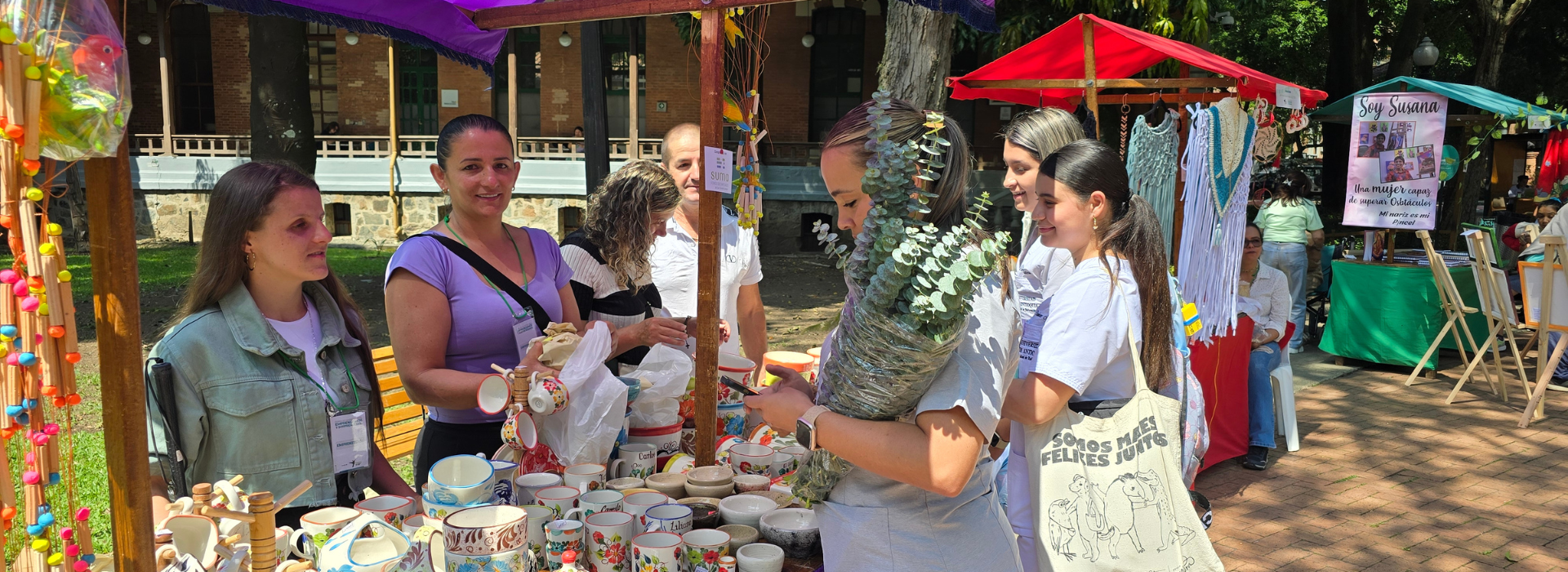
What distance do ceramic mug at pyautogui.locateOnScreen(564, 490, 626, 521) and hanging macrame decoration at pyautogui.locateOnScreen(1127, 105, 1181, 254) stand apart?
3366 mm

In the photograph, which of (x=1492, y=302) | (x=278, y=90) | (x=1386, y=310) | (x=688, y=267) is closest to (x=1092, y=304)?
(x=688, y=267)

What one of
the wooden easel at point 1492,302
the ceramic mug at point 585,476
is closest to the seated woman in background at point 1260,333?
the wooden easel at point 1492,302

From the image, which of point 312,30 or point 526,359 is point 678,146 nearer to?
point 526,359

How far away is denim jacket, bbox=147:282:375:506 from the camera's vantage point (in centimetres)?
192

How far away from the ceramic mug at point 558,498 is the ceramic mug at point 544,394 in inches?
6.9

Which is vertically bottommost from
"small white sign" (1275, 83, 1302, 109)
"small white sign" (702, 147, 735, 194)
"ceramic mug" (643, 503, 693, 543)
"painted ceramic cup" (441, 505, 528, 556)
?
"ceramic mug" (643, 503, 693, 543)

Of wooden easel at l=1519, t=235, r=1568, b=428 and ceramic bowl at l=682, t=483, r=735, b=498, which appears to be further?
wooden easel at l=1519, t=235, r=1568, b=428

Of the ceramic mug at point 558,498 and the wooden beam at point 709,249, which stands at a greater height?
the wooden beam at point 709,249

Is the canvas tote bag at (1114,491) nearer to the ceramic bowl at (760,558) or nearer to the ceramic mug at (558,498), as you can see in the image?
the ceramic bowl at (760,558)

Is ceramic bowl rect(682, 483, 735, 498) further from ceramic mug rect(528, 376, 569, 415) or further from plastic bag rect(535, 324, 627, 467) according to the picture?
ceramic mug rect(528, 376, 569, 415)

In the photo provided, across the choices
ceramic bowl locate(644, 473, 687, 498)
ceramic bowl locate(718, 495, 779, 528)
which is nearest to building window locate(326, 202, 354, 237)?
ceramic bowl locate(644, 473, 687, 498)

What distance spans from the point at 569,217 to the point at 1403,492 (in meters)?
13.5

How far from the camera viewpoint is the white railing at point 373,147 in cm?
1642

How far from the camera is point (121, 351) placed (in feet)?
3.66
